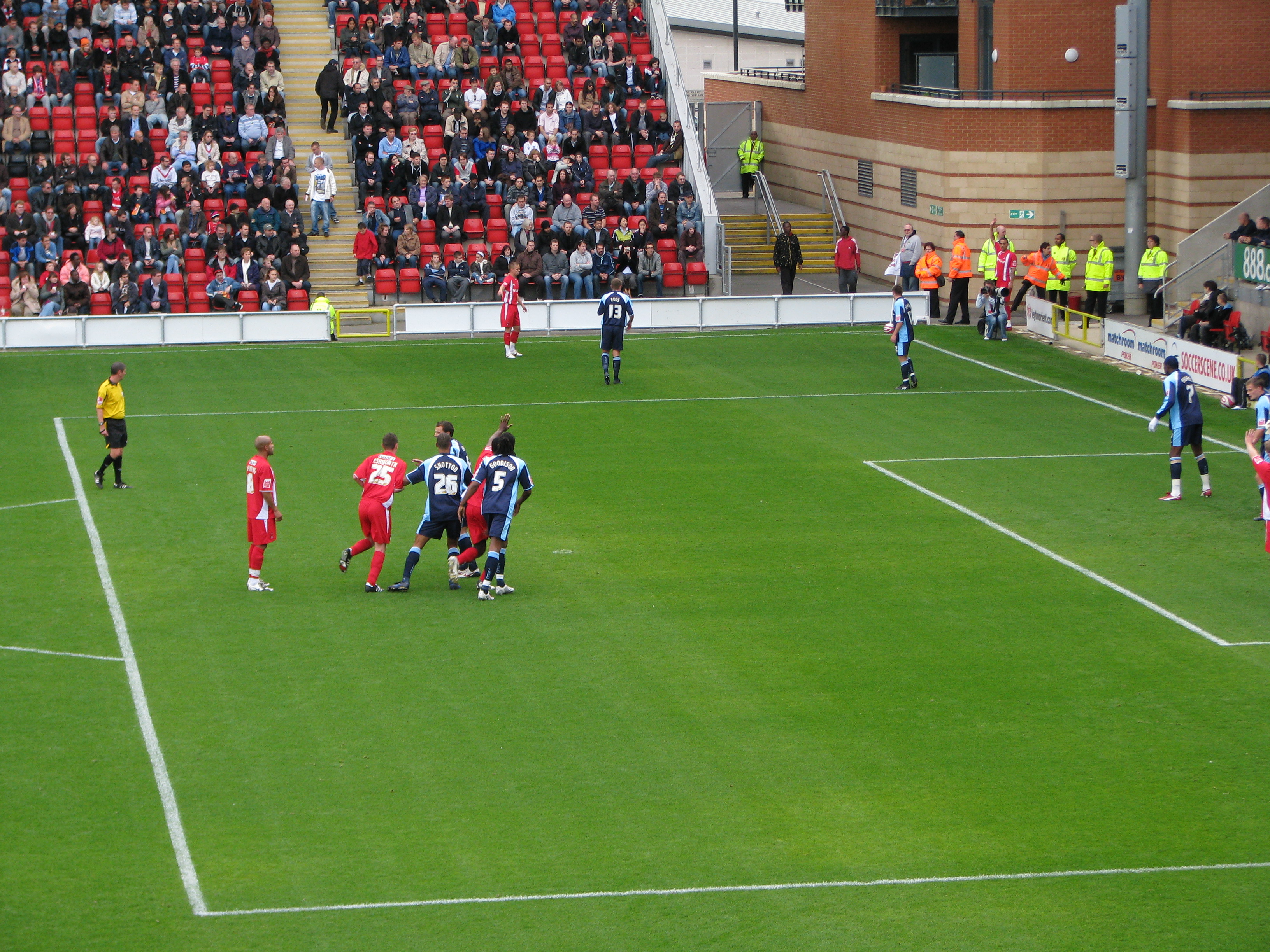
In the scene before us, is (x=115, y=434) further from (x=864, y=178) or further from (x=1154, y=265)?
(x=864, y=178)

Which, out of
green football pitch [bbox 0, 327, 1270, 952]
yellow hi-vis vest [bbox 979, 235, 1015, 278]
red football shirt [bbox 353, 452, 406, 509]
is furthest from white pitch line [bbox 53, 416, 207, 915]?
yellow hi-vis vest [bbox 979, 235, 1015, 278]

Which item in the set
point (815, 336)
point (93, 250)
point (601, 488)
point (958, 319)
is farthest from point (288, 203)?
point (601, 488)

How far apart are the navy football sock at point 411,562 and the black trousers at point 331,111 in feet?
94.5

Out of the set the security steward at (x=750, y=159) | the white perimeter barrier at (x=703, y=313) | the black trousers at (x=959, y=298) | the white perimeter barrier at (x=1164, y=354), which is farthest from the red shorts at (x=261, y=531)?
the security steward at (x=750, y=159)

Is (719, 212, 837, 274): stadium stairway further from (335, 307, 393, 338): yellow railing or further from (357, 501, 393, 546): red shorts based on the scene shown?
(357, 501, 393, 546): red shorts

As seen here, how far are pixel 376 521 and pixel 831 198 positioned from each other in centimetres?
3332

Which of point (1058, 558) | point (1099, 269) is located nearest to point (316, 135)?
point (1099, 269)

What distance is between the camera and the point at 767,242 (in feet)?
159

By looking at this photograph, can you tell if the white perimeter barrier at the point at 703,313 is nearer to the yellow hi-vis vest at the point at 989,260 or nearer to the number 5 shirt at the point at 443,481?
the yellow hi-vis vest at the point at 989,260

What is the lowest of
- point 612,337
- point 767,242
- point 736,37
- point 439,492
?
point 439,492

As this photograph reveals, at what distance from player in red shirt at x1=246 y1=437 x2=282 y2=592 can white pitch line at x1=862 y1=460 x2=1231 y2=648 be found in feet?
28.3

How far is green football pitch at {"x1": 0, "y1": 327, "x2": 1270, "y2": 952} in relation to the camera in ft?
36.8

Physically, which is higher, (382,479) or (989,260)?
(989,260)

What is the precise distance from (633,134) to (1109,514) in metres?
26.4
